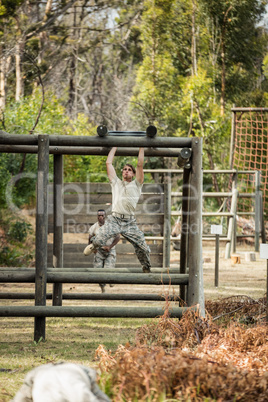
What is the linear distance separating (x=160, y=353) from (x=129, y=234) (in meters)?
3.22

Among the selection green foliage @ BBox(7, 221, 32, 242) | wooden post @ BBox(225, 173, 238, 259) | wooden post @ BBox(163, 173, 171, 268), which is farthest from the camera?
wooden post @ BBox(225, 173, 238, 259)

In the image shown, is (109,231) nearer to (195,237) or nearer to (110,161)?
(110,161)

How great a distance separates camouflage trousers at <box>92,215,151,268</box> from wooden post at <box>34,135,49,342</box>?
3.30ft

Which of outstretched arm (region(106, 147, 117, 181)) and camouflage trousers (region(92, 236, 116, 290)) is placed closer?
outstretched arm (region(106, 147, 117, 181))

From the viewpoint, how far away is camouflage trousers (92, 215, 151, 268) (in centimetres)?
675

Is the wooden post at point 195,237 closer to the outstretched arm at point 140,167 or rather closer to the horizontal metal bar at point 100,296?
the outstretched arm at point 140,167

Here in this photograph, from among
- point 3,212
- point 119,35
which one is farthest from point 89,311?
point 119,35

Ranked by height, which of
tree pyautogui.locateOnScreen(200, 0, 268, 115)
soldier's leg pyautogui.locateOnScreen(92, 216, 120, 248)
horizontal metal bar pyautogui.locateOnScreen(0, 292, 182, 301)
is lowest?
horizontal metal bar pyautogui.locateOnScreen(0, 292, 182, 301)

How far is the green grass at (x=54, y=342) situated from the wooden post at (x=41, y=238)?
21 cm

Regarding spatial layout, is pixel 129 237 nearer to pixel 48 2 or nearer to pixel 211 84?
pixel 48 2

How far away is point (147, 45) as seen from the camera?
26.4 m

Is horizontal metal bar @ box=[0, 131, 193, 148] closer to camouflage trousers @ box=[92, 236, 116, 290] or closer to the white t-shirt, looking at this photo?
the white t-shirt

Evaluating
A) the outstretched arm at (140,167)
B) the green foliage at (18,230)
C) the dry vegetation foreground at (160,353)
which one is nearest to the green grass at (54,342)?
the dry vegetation foreground at (160,353)

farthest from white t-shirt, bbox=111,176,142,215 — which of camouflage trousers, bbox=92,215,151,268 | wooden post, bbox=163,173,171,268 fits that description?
wooden post, bbox=163,173,171,268
